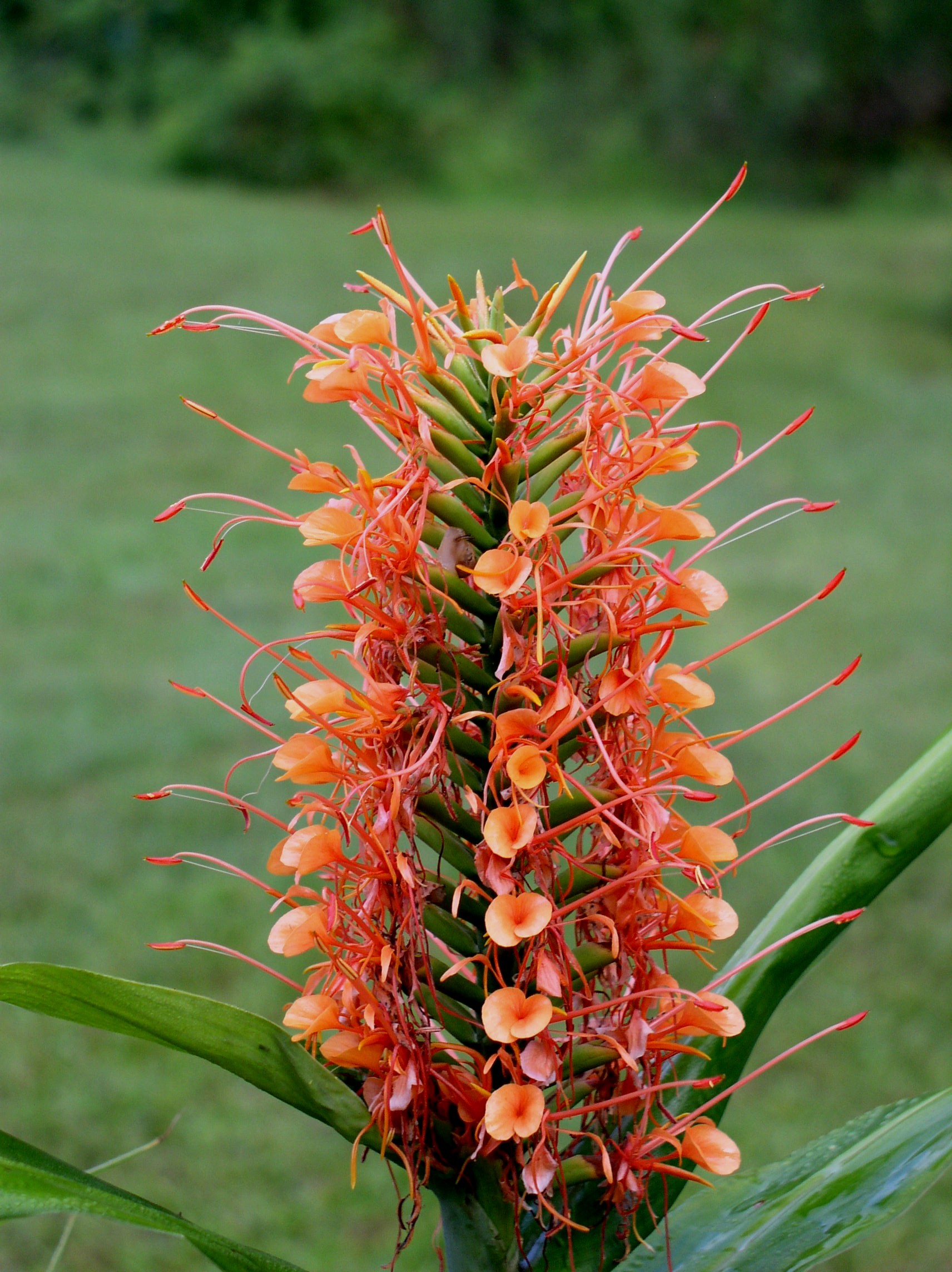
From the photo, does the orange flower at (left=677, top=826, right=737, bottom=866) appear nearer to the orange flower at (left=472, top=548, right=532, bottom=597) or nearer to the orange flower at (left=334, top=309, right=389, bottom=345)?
the orange flower at (left=472, top=548, right=532, bottom=597)

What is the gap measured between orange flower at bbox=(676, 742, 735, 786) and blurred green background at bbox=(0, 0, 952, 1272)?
1.18m

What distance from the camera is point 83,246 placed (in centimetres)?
790

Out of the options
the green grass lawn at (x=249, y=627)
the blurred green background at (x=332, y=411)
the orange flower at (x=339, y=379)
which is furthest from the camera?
the blurred green background at (x=332, y=411)

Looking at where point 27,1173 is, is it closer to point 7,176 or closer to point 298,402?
point 298,402

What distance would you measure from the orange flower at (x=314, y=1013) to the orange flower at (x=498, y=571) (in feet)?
0.66

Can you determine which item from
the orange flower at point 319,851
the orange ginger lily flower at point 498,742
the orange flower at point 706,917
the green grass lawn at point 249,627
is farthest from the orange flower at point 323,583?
the green grass lawn at point 249,627

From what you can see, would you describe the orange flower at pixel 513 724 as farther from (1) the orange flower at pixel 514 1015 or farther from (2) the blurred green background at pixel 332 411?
(2) the blurred green background at pixel 332 411

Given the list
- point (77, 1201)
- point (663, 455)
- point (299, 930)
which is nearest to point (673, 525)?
point (663, 455)

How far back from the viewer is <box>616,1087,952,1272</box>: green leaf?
0.58 meters

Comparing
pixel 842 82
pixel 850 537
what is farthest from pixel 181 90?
pixel 850 537

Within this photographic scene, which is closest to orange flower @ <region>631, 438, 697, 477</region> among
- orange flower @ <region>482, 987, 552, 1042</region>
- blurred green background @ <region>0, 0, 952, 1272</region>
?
orange flower @ <region>482, 987, 552, 1042</region>

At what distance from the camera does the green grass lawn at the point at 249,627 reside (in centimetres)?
205

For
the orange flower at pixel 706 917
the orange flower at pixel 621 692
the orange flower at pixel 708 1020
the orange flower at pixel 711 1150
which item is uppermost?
the orange flower at pixel 621 692

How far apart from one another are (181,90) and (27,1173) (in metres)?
10.9
